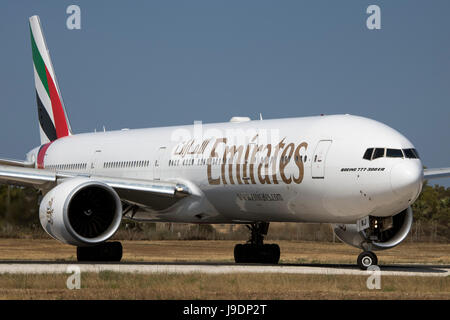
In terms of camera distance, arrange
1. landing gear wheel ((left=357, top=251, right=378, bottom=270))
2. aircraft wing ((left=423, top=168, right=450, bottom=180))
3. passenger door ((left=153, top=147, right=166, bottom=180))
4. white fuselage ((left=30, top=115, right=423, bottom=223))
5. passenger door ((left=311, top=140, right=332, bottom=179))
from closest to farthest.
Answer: white fuselage ((left=30, top=115, right=423, bottom=223)) < landing gear wheel ((left=357, top=251, right=378, bottom=270)) < passenger door ((left=311, top=140, right=332, bottom=179)) < aircraft wing ((left=423, top=168, right=450, bottom=180)) < passenger door ((left=153, top=147, right=166, bottom=180))

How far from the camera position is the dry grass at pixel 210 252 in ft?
107

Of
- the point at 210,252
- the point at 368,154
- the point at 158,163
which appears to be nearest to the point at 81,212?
the point at 158,163

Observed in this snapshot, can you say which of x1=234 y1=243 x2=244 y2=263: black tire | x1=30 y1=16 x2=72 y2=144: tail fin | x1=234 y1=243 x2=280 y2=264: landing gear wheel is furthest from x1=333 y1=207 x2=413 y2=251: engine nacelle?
x1=30 y1=16 x2=72 y2=144: tail fin

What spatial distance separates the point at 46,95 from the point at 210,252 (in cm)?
861

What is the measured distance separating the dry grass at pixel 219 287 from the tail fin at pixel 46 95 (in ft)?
54.4

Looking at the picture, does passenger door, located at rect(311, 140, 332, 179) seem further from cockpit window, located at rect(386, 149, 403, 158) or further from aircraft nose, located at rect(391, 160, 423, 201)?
aircraft nose, located at rect(391, 160, 423, 201)

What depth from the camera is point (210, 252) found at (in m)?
37.8

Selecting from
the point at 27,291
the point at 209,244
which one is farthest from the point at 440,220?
the point at 27,291

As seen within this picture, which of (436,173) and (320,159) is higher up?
(436,173)

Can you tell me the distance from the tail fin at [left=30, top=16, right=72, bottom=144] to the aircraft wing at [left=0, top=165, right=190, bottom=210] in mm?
8394

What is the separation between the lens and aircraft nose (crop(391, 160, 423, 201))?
21531 mm

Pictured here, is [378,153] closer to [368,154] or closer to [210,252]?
[368,154]

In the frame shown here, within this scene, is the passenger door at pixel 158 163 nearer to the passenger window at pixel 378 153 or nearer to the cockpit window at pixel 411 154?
the passenger window at pixel 378 153
